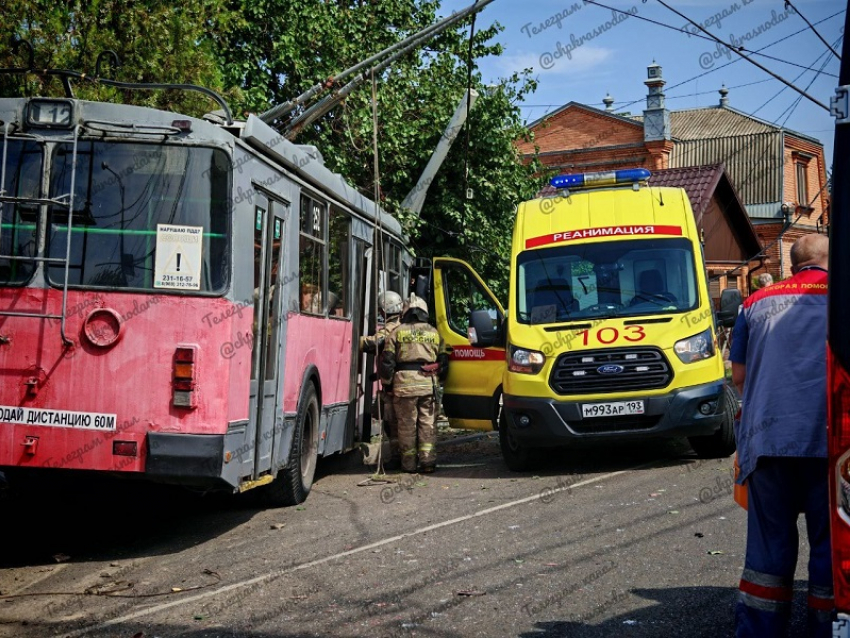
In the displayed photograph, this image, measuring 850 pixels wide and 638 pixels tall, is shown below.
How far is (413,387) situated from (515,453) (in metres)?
1.29

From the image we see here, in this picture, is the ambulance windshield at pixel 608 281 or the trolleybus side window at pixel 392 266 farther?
the trolleybus side window at pixel 392 266

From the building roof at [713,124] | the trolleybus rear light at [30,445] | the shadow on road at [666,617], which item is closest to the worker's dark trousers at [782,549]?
the shadow on road at [666,617]

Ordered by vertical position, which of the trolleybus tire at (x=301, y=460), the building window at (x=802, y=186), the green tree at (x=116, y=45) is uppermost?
the building window at (x=802, y=186)

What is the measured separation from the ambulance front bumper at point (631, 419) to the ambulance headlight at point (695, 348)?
0.29 metres

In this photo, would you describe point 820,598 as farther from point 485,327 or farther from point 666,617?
point 485,327

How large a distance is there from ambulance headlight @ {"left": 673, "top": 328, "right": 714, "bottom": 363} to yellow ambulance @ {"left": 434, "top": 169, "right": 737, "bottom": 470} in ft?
0.04

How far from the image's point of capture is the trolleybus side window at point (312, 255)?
34.1 feet

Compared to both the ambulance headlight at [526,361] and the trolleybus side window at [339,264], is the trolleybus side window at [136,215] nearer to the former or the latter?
the trolleybus side window at [339,264]

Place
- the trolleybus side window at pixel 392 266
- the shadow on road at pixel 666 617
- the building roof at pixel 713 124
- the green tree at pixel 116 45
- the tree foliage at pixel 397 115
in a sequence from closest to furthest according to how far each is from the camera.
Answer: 1. the shadow on road at pixel 666 617
2. the green tree at pixel 116 45
3. the trolleybus side window at pixel 392 266
4. the tree foliage at pixel 397 115
5. the building roof at pixel 713 124

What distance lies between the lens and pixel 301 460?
34.7 feet

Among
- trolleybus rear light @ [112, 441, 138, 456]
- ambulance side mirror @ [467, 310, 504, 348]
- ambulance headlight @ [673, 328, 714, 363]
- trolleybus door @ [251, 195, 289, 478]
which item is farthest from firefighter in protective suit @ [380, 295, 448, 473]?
trolleybus rear light @ [112, 441, 138, 456]

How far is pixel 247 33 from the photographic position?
77.4 feet

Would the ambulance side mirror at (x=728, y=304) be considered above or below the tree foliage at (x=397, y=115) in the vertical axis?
below

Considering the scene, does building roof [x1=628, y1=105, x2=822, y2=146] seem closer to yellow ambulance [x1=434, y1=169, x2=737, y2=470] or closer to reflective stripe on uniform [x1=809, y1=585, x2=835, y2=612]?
yellow ambulance [x1=434, y1=169, x2=737, y2=470]
